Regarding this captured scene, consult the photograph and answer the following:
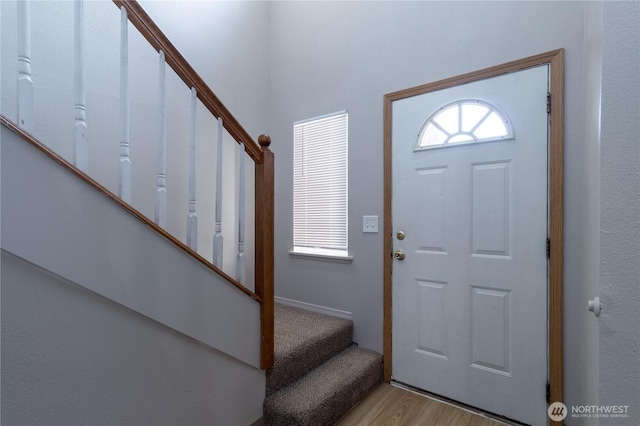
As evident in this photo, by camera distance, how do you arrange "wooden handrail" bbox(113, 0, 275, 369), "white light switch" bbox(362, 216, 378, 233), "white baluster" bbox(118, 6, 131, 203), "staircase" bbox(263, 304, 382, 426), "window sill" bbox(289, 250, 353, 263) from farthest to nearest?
"window sill" bbox(289, 250, 353, 263) → "white light switch" bbox(362, 216, 378, 233) → "staircase" bbox(263, 304, 382, 426) → "wooden handrail" bbox(113, 0, 275, 369) → "white baluster" bbox(118, 6, 131, 203)

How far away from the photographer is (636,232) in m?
0.76

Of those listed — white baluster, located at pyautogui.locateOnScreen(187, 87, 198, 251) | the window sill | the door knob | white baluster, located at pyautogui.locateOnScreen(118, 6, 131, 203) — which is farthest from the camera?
the window sill

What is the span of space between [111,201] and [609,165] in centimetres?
160

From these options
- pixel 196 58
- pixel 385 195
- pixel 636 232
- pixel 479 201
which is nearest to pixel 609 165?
pixel 636 232

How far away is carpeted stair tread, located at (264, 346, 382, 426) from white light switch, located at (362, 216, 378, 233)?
0.93 m

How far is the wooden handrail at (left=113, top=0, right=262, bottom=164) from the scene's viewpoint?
1072mm

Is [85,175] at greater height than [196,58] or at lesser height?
lesser

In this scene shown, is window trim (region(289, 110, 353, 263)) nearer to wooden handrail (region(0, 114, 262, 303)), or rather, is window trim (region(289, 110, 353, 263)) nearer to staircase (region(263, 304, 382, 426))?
staircase (region(263, 304, 382, 426))

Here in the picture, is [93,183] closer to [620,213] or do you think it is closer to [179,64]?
[179,64]

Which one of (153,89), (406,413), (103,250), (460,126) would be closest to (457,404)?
(406,413)

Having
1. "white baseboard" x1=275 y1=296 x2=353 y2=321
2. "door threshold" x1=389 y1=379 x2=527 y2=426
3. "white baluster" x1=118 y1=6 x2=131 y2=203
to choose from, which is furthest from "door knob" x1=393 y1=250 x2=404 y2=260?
"white baluster" x1=118 y1=6 x2=131 y2=203

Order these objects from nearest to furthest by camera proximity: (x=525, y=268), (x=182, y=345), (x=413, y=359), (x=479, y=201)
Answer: (x=182, y=345)
(x=525, y=268)
(x=479, y=201)
(x=413, y=359)

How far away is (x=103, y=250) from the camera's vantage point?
982 mm

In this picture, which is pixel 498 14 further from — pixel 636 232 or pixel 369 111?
pixel 636 232
